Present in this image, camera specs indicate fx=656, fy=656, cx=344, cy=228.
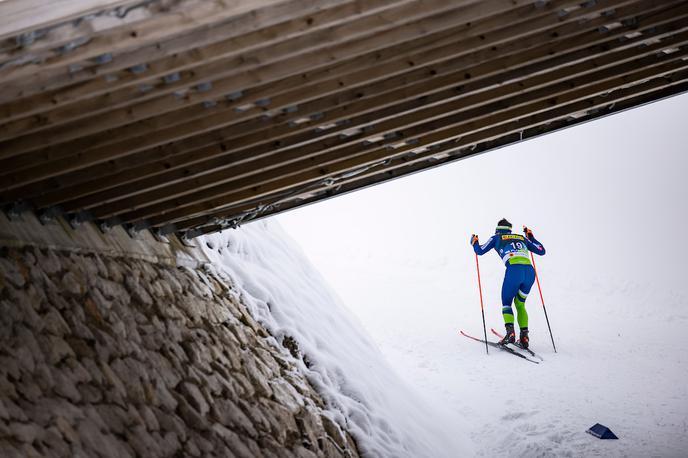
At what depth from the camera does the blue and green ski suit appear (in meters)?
11.3

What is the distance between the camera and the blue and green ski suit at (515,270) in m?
11.3

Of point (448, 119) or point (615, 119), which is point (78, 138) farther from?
point (615, 119)

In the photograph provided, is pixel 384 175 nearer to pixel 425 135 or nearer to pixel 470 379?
pixel 425 135

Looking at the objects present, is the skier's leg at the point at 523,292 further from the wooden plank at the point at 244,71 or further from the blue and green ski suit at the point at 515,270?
the wooden plank at the point at 244,71

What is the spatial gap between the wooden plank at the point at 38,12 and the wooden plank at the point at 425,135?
8.51ft

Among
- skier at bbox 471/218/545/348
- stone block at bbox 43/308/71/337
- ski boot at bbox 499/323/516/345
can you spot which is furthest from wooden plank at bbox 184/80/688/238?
ski boot at bbox 499/323/516/345

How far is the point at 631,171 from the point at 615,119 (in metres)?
6.13

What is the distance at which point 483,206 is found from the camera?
98.8 feet

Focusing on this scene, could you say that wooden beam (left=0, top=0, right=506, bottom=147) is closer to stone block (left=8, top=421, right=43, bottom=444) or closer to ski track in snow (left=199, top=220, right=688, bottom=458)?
stone block (left=8, top=421, right=43, bottom=444)

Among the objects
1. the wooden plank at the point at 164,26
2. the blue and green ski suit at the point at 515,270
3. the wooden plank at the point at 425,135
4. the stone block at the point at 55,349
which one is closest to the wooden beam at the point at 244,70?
the wooden plank at the point at 164,26

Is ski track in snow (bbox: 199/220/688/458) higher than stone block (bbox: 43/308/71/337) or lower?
lower

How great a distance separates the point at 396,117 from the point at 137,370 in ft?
8.78

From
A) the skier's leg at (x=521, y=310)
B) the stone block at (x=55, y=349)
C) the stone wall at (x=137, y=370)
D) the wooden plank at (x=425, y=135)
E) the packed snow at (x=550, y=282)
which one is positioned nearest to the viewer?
the stone wall at (x=137, y=370)

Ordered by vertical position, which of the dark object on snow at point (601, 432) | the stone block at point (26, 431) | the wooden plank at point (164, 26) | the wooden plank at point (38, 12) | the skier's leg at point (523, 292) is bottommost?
the dark object on snow at point (601, 432)
